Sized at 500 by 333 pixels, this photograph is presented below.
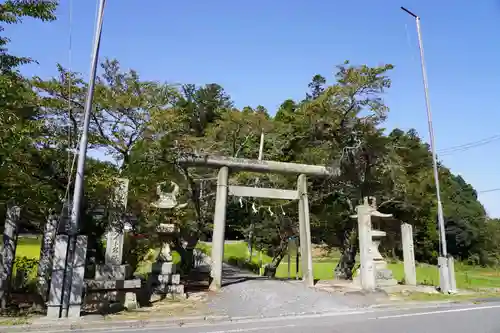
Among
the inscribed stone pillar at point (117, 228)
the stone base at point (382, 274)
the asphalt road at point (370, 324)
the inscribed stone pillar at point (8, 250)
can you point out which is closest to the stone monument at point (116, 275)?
the inscribed stone pillar at point (117, 228)

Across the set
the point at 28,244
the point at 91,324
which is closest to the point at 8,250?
the point at 91,324

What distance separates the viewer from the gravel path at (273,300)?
34.4 ft

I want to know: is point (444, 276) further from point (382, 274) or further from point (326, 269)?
point (326, 269)

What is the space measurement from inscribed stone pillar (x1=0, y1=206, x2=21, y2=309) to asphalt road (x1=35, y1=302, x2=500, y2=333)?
12.6ft

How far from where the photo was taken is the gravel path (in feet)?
34.4

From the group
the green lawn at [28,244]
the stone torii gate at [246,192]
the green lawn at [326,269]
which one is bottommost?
the green lawn at [326,269]

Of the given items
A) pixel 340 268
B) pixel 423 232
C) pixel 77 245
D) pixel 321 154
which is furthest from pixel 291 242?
pixel 423 232

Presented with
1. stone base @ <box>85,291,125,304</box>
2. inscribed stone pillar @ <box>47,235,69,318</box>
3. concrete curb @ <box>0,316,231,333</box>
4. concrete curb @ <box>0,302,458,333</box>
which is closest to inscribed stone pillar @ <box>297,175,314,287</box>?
concrete curb @ <box>0,302,458,333</box>

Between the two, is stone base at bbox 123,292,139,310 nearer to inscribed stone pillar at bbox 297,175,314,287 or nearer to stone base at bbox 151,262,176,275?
stone base at bbox 151,262,176,275

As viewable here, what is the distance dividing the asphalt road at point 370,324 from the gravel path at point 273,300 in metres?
0.78

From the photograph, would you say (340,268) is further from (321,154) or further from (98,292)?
(98,292)

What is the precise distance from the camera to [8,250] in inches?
386

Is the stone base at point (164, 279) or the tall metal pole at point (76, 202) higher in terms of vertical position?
the tall metal pole at point (76, 202)

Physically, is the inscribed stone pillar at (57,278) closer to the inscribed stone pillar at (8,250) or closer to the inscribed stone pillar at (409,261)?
the inscribed stone pillar at (8,250)
